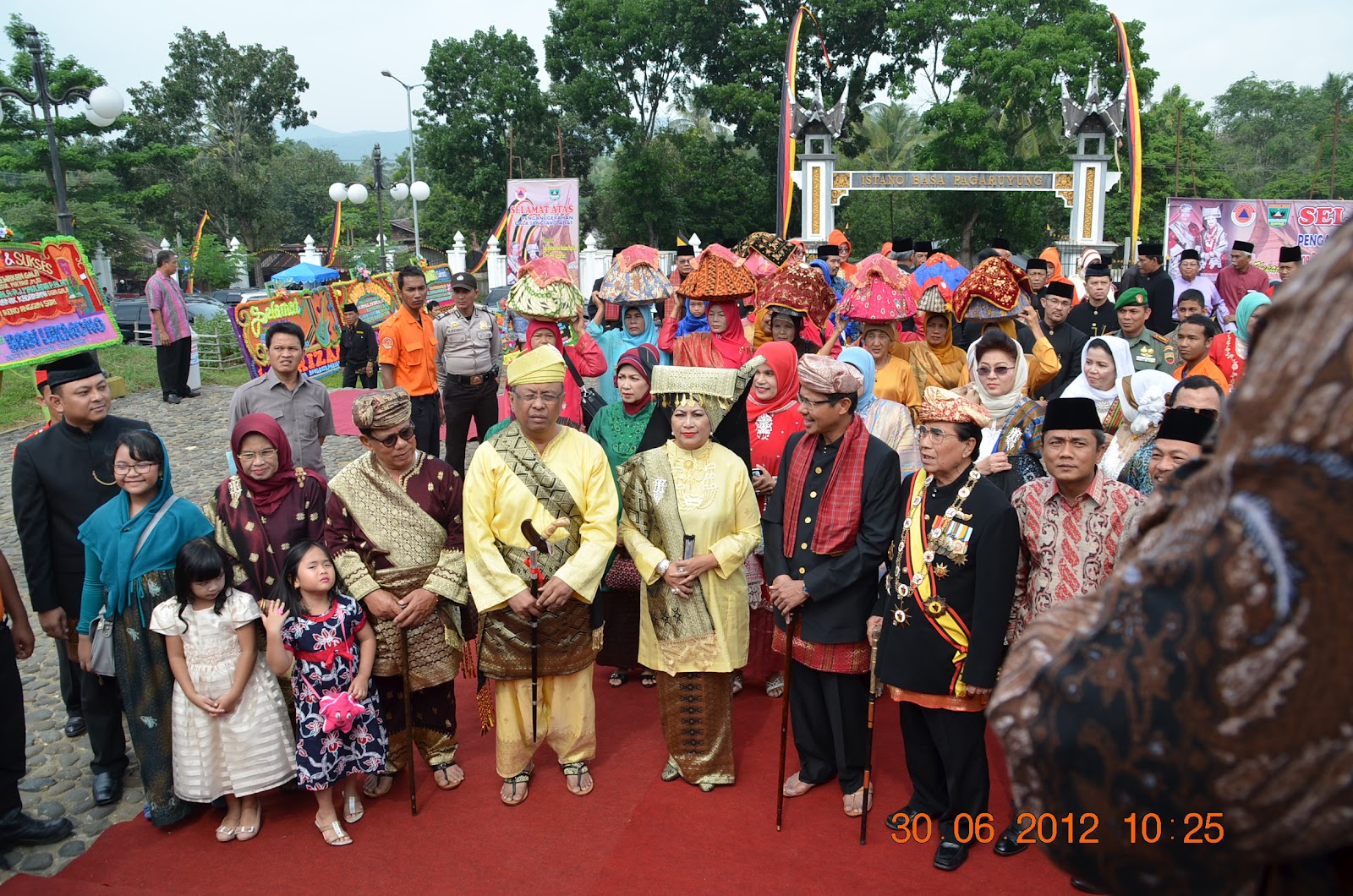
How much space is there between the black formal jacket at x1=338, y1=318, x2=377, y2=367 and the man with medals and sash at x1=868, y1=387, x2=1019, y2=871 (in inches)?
375

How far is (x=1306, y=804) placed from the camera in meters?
0.81

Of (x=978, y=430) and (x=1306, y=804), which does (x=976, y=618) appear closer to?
(x=978, y=430)

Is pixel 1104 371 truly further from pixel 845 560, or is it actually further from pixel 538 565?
pixel 538 565

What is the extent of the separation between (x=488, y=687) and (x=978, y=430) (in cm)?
243

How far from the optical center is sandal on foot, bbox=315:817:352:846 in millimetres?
3975

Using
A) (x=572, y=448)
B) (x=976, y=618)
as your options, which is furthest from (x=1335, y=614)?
(x=572, y=448)

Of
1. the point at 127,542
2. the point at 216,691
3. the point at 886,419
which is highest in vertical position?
the point at 886,419

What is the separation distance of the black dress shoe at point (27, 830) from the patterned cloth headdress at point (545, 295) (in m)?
3.74

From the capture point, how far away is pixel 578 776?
438cm

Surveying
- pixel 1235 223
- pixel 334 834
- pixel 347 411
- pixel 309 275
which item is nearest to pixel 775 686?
pixel 334 834

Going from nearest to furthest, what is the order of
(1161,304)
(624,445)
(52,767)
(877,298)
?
(52,767) < (624,445) < (877,298) < (1161,304)

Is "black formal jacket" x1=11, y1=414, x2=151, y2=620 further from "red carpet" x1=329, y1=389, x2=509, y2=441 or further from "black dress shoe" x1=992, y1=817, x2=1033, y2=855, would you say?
"red carpet" x1=329, y1=389, x2=509, y2=441

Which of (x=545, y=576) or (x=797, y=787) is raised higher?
(x=545, y=576)

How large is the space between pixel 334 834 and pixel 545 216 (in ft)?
48.8
